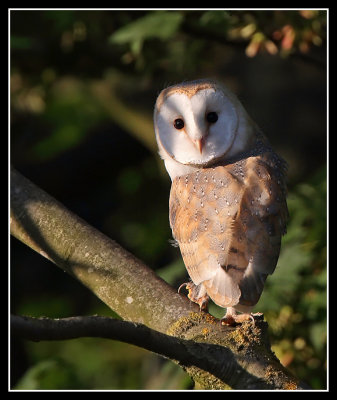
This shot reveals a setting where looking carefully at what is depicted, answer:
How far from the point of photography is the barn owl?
3271mm

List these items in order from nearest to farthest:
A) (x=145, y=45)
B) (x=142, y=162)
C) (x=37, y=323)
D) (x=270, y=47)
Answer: (x=37, y=323) → (x=270, y=47) → (x=145, y=45) → (x=142, y=162)

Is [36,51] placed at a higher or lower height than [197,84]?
lower

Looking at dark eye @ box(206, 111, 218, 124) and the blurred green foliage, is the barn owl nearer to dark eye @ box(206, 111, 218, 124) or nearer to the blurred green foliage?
dark eye @ box(206, 111, 218, 124)

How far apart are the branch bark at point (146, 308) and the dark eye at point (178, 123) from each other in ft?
2.76

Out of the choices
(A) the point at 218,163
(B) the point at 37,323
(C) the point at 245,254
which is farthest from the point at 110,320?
(A) the point at 218,163

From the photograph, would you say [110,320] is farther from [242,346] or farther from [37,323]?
[242,346]

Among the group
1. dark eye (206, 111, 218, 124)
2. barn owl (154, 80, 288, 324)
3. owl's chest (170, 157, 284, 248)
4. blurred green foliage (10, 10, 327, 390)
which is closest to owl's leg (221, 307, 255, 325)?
barn owl (154, 80, 288, 324)

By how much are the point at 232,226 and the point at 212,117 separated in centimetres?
80

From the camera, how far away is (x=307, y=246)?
14.2 feet

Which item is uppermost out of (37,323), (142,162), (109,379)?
(37,323)

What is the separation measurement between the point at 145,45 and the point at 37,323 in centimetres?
344

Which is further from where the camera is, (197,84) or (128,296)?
(197,84)

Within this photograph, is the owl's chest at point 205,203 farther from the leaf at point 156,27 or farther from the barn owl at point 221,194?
the leaf at point 156,27

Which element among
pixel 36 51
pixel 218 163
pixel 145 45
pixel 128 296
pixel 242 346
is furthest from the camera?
pixel 36 51
